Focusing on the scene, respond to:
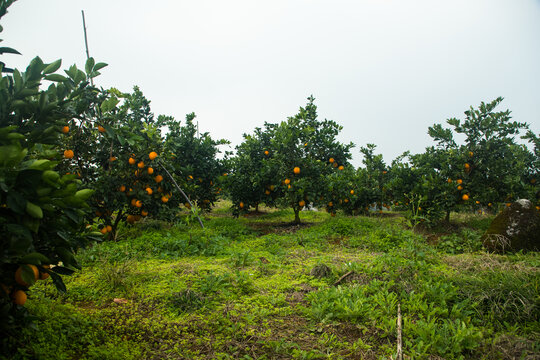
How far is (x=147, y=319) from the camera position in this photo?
2.95m

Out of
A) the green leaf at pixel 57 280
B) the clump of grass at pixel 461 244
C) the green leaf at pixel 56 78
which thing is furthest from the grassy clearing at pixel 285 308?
the green leaf at pixel 56 78

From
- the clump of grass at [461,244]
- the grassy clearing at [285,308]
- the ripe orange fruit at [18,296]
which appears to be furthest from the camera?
the clump of grass at [461,244]

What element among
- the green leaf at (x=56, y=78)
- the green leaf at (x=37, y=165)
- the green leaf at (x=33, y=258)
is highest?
the green leaf at (x=56, y=78)

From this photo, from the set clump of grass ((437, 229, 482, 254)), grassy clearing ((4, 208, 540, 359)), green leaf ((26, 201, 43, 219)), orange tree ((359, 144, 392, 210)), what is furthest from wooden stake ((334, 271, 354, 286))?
orange tree ((359, 144, 392, 210))

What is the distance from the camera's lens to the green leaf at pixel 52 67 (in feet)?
7.98

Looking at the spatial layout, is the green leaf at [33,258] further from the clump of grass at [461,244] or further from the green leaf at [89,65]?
the clump of grass at [461,244]

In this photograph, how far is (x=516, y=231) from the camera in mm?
5434

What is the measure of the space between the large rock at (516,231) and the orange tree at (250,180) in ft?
14.1

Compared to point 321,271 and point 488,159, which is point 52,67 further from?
point 488,159

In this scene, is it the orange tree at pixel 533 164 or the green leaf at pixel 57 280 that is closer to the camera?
the green leaf at pixel 57 280

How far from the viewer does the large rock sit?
5.34 meters

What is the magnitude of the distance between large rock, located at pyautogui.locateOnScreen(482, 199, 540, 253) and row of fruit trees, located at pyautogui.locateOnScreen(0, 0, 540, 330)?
131 centimetres

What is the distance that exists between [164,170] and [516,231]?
6236 millimetres

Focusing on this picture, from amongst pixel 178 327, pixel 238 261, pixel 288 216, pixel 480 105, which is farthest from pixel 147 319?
→ pixel 480 105
